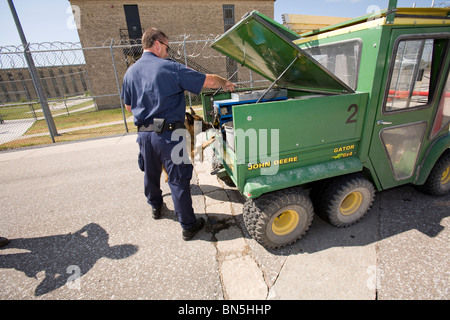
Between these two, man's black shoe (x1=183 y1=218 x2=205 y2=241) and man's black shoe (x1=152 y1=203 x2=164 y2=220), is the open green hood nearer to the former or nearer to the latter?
man's black shoe (x1=183 y1=218 x2=205 y2=241)

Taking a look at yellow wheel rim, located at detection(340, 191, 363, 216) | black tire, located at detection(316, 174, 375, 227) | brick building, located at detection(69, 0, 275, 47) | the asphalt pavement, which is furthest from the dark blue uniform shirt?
brick building, located at detection(69, 0, 275, 47)

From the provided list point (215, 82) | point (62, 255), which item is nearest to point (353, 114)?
point (215, 82)

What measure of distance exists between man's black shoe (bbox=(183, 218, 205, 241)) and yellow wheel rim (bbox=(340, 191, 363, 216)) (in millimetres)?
1615

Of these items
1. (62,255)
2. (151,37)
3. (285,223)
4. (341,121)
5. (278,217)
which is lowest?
(62,255)

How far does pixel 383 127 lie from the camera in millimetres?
2340

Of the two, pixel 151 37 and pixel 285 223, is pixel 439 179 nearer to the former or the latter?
pixel 285 223

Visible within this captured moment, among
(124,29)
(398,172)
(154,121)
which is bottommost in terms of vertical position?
(398,172)

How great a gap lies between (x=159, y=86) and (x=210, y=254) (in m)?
→ 1.77

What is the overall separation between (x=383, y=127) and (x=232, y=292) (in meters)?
2.20

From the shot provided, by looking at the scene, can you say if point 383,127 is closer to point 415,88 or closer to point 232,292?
point 415,88

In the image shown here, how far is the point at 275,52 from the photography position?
7.63ft

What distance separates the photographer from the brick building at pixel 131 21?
1658 cm

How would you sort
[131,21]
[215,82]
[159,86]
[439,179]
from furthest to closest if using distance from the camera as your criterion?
[131,21] → [439,179] → [215,82] → [159,86]
